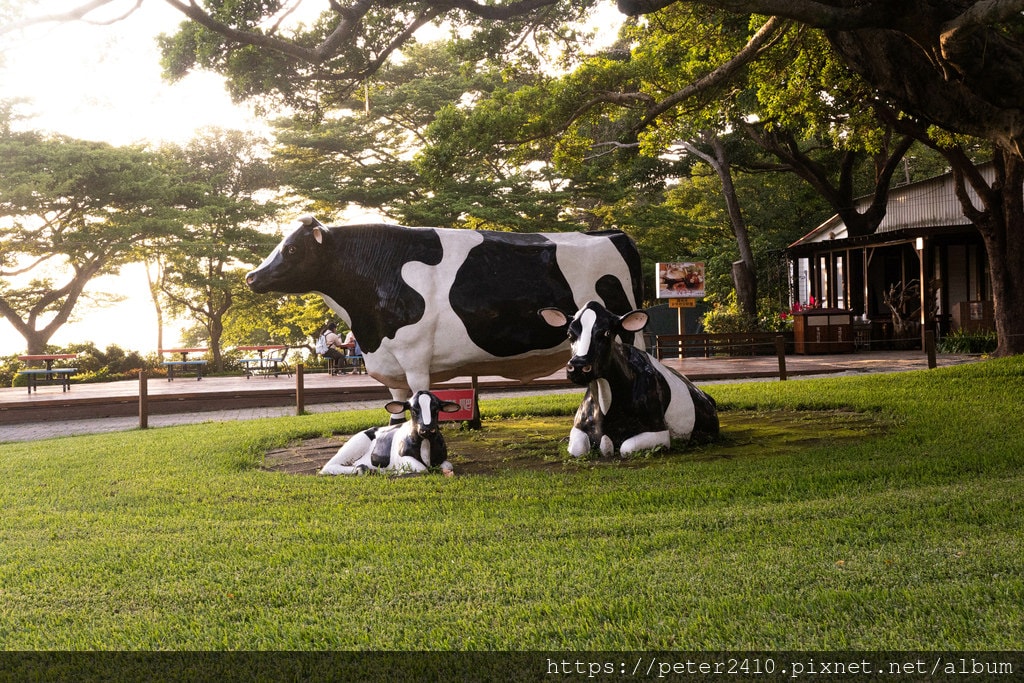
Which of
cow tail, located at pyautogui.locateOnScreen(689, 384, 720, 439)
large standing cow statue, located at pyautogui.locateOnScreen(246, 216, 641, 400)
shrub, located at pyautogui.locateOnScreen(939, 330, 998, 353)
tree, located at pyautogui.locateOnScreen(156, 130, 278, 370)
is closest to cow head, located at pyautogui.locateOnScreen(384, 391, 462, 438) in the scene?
large standing cow statue, located at pyautogui.locateOnScreen(246, 216, 641, 400)

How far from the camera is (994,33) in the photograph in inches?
297

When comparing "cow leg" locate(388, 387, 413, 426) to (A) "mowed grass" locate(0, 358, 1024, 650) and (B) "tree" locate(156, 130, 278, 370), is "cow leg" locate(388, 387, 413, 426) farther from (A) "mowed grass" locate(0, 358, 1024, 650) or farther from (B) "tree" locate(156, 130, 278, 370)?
(B) "tree" locate(156, 130, 278, 370)

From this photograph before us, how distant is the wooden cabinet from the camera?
79.4ft

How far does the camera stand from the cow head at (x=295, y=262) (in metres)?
7.59

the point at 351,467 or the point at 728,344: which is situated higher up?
the point at 728,344

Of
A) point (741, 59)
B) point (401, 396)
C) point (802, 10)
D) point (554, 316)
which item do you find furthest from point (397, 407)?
point (741, 59)

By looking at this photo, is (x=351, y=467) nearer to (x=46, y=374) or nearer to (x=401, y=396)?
(x=401, y=396)

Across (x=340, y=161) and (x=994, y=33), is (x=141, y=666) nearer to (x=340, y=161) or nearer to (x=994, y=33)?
(x=994, y=33)

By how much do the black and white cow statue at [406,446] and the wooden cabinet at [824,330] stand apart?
756 inches

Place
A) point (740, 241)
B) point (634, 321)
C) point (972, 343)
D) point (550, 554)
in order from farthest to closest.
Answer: point (740, 241) < point (972, 343) < point (634, 321) < point (550, 554)

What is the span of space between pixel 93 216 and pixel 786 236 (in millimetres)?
25121

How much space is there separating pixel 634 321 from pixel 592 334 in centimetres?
44

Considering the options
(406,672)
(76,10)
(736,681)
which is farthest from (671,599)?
(76,10)

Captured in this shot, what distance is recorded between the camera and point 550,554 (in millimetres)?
4297
